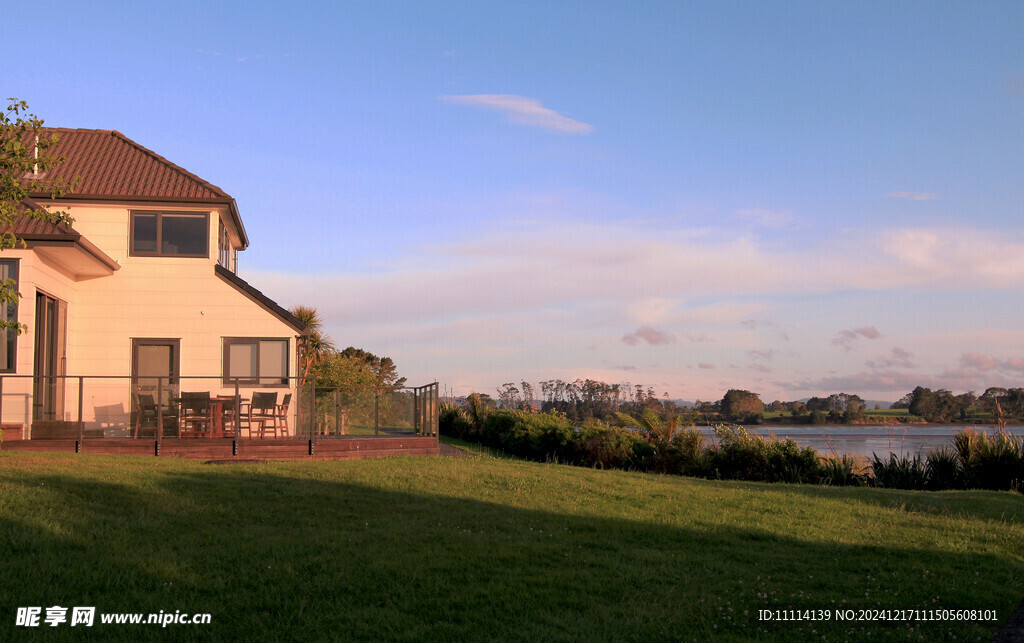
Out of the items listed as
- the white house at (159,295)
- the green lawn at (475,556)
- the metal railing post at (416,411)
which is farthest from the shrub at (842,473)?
the white house at (159,295)

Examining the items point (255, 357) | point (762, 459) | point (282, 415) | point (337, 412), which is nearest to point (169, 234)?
point (255, 357)

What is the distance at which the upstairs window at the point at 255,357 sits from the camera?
1831 centimetres

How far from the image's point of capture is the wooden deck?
1466 cm

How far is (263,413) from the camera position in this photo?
16.0 metres

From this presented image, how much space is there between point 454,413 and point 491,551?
74.4 ft

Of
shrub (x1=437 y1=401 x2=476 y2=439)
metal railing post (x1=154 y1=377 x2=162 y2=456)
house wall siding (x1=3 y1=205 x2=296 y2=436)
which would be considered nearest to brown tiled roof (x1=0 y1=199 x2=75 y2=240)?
house wall siding (x1=3 y1=205 x2=296 y2=436)

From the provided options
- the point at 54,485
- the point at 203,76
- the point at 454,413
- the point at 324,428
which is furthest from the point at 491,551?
the point at 454,413

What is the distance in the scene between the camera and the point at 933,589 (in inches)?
254

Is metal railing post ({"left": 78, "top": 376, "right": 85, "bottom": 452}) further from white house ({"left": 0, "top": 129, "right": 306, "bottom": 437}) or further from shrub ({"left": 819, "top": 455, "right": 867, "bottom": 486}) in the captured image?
shrub ({"left": 819, "top": 455, "right": 867, "bottom": 486})

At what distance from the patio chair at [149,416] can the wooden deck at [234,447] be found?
0.25 metres

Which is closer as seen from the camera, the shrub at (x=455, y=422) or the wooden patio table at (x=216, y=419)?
the wooden patio table at (x=216, y=419)

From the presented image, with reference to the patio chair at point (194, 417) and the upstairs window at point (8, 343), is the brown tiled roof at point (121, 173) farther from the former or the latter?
the patio chair at point (194, 417)

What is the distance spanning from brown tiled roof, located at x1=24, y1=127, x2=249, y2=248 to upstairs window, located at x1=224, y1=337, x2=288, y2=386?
10.5ft

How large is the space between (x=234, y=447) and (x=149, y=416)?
172 cm
